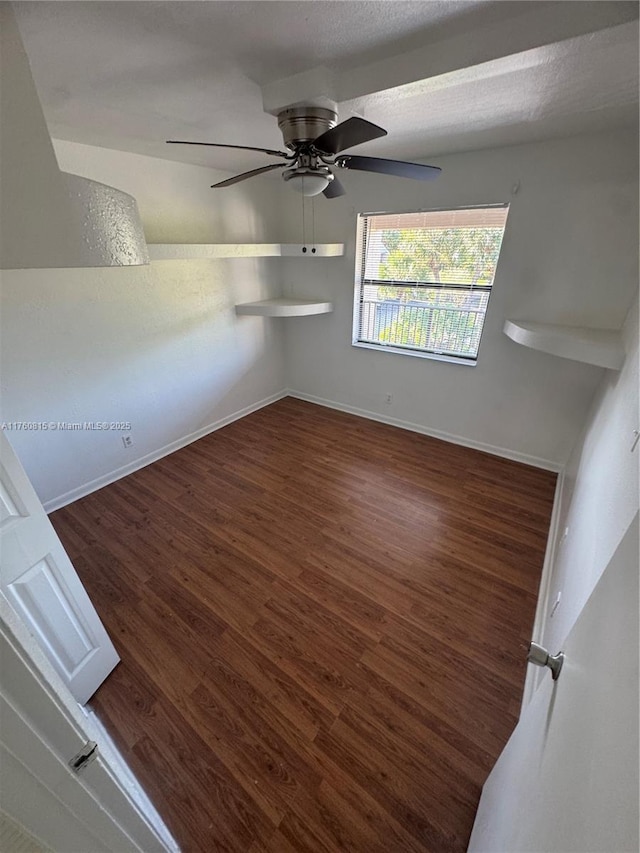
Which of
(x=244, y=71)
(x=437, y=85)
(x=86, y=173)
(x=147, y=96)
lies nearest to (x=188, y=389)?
(x=86, y=173)

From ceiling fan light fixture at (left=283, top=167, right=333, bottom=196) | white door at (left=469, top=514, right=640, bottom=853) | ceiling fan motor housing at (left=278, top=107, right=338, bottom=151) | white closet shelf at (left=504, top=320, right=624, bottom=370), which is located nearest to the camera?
white door at (left=469, top=514, right=640, bottom=853)

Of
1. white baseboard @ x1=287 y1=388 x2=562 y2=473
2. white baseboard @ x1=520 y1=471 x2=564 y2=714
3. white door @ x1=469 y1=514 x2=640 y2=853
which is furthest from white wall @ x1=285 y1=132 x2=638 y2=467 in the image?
white door @ x1=469 y1=514 x2=640 y2=853

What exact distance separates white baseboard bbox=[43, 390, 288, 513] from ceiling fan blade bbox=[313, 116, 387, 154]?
2.75m

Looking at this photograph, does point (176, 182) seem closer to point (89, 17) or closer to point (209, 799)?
point (89, 17)

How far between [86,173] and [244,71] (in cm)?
156

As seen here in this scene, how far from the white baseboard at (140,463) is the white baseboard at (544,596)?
308 cm

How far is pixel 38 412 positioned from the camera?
232 cm

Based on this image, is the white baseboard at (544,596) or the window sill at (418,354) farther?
the window sill at (418,354)

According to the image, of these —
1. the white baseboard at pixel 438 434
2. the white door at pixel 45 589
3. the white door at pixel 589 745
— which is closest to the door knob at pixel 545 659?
the white door at pixel 589 745

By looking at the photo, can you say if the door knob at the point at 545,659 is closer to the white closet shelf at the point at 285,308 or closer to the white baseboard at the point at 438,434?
the white baseboard at the point at 438,434

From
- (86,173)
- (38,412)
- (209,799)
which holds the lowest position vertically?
(209,799)

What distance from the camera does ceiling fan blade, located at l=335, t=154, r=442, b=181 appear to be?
4.96 feet

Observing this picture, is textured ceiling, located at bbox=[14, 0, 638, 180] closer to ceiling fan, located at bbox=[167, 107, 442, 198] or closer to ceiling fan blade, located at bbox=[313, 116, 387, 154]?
ceiling fan, located at bbox=[167, 107, 442, 198]

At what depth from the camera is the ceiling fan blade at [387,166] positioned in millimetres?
1512
